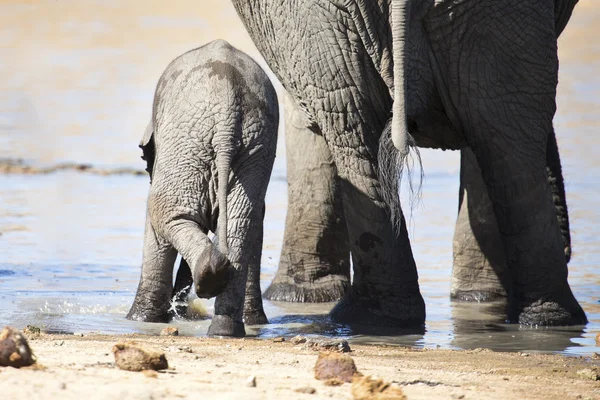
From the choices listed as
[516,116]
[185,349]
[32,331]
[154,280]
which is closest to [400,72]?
[516,116]

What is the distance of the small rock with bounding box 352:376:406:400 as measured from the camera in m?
4.42

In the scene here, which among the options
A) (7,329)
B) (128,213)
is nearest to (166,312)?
(7,329)

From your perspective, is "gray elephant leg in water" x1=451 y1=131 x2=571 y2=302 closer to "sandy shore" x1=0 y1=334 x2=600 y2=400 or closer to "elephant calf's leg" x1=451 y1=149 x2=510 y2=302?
"elephant calf's leg" x1=451 y1=149 x2=510 y2=302

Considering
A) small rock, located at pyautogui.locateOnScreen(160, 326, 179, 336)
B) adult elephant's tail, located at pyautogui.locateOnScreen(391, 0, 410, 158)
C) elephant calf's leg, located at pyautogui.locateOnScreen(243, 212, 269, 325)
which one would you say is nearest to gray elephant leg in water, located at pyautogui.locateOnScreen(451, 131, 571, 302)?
elephant calf's leg, located at pyautogui.locateOnScreen(243, 212, 269, 325)

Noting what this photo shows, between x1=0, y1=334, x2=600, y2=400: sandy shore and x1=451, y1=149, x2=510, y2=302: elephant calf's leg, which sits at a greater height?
x1=451, y1=149, x2=510, y2=302: elephant calf's leg

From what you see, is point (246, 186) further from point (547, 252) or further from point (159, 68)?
point (159, 68)

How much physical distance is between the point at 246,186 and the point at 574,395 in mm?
2032

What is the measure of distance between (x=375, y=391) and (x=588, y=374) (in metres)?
1.43

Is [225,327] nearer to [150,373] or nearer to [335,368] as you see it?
[335,368]

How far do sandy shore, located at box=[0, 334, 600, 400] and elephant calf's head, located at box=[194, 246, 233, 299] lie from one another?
0.23m

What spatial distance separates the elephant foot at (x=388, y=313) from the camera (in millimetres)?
7273

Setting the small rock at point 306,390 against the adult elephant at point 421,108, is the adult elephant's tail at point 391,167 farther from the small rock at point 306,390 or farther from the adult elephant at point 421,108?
the small rock at point 306,390

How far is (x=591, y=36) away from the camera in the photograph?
20.8 metres

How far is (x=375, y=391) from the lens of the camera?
4441 mm
